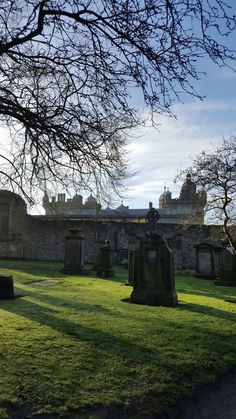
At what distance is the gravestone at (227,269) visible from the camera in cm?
1647

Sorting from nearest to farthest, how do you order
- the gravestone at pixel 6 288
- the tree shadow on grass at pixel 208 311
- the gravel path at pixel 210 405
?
the gravel path at pixel 210 405, the tree shadow on grass at pixel 208 311, the gravestone at pixel 6 288

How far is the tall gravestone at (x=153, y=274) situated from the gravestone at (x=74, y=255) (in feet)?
25.7

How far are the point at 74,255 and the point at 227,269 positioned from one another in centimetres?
642

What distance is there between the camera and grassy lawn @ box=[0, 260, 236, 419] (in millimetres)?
3617

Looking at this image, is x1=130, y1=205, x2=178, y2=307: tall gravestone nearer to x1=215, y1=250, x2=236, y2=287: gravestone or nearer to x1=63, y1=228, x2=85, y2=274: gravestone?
x1=215, y1=250, x2=236, y2=287: gravestone

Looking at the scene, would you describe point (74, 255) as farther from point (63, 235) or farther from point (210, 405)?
point (210, 405)

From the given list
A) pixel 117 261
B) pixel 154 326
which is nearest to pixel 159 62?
pixel 154 326

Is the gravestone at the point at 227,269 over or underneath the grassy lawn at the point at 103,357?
over

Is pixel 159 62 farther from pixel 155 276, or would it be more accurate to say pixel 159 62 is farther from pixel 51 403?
pixel 155 276

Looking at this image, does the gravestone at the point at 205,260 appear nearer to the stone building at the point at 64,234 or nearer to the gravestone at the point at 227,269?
the gravestone at the point at 227,269

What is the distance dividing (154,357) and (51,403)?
5.52 feet

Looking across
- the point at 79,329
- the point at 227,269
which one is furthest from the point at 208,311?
the point at 227,269


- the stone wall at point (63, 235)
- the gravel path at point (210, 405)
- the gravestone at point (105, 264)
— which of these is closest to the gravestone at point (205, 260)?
the gravestone at point (105, 264)

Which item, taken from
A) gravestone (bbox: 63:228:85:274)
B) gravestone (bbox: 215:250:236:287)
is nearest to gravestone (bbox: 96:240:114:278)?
gravestone (bbox: 63:228:85:274)
